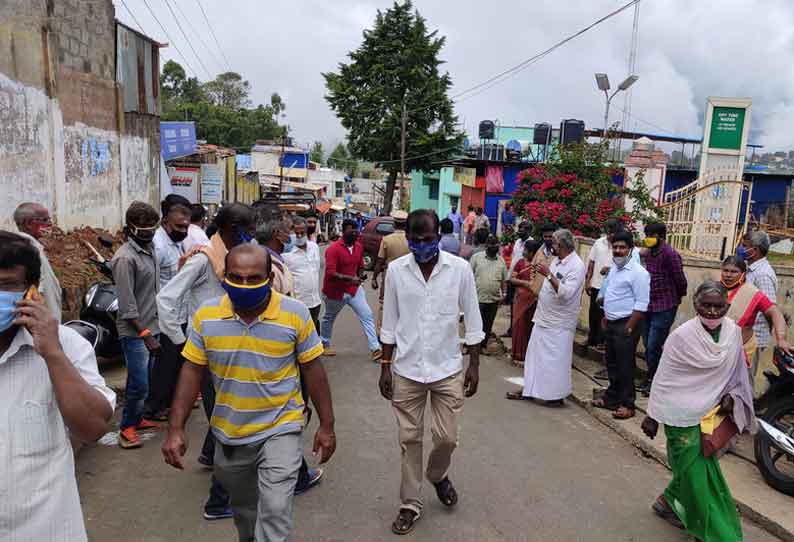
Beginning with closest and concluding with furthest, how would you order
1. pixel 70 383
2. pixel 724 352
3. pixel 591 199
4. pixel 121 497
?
pixel 70 383
pixel 724 352
pixel 121 497
pixel 591 199

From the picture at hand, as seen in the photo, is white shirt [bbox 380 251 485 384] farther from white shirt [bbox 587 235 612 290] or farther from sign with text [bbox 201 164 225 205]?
sign with text [bbox 201 164 225 205]

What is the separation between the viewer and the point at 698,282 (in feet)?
25.7

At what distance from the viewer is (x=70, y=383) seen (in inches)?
82.4

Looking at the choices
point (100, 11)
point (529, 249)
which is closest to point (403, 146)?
point (100, 11)

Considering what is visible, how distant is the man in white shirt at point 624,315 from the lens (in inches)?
252

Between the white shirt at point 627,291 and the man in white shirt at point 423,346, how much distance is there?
279cm

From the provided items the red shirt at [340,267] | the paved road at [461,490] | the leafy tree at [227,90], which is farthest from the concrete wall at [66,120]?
the leafy tree at [227,90]

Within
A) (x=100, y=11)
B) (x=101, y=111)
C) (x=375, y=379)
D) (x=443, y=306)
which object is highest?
(x=100, y=11)

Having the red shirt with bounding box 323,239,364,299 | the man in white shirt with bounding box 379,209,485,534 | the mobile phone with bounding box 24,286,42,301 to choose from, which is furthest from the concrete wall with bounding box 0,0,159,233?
the mobile phone with bounding box 24,286,42,301

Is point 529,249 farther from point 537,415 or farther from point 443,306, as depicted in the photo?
point 443,306

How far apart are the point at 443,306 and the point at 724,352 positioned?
1730mm

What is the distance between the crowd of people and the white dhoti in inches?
0.6

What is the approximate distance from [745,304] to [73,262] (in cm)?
768

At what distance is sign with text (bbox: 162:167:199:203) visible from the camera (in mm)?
22688
